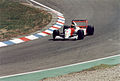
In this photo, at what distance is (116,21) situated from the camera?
2367 cm

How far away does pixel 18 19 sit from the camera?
25.5m

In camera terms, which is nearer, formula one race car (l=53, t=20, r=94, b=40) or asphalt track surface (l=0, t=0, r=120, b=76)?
asphalt track surface (l=0, t=0, r=120, b=76)

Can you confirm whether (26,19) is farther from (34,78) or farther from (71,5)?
(34,78)

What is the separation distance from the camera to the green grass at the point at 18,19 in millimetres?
21516

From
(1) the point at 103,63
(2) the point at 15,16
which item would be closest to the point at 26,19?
(2) the point at 15,16

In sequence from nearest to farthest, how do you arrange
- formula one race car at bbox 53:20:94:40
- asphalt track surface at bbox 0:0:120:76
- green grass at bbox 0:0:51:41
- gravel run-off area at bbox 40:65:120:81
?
gravel run-off area at bbox 40:65:120:81, asphalt track surface at bbox 0:0:120:76, formula one race car at bbox 53:20:94:40, green grass at bbox 0:0:51:41

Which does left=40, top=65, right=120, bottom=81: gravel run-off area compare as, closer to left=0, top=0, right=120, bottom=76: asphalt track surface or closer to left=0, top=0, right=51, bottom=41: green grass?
left=0, top=0, right=120, bottom=76: asphalt track surface

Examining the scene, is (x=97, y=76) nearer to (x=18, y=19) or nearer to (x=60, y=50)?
(x=60, y=50)

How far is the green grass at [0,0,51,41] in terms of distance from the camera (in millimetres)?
21516

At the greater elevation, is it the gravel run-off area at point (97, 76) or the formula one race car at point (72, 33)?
the formula one race car at point (72, 33)

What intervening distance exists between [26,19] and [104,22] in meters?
6.21

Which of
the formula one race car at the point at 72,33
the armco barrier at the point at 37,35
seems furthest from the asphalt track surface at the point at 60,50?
the armco barrier at the point at 37,35

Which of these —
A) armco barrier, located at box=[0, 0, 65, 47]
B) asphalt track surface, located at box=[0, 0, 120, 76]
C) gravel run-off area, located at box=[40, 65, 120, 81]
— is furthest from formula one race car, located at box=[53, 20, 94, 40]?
gravel run-off area, located at box=[40, 65, 120, 81]

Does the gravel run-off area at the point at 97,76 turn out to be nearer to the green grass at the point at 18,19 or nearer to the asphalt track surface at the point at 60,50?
the asphalt track surface at the point at 60,50
